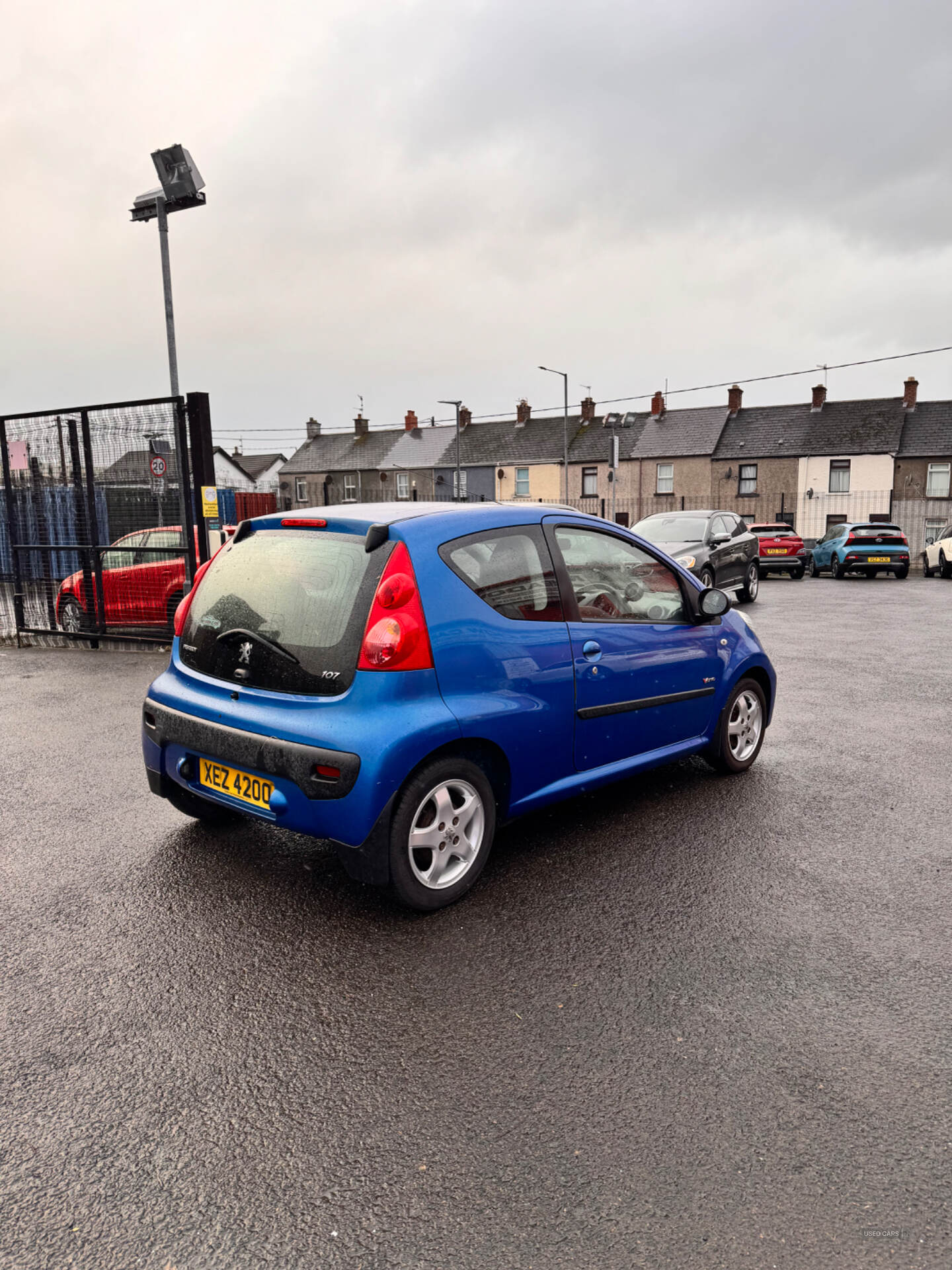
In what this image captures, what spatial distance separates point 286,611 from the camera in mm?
3561

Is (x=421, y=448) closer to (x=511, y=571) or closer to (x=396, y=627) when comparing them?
(x=511, y=571)

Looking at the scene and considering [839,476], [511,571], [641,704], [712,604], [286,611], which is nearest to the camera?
[286,611]

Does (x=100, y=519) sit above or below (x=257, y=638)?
above

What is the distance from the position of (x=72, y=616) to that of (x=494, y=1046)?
31.9 feet

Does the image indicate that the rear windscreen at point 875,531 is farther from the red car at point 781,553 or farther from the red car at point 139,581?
the red car at point 139,581

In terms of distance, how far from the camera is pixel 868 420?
4581cm

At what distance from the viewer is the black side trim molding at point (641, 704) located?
4055mm

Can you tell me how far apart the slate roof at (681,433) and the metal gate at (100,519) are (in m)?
42.4

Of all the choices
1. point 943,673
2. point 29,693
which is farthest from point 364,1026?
point 943,673

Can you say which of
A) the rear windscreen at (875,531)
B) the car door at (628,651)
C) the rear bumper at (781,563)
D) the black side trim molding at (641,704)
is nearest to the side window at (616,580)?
the car door at (628,651)

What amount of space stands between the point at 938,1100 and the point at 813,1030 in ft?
1.28

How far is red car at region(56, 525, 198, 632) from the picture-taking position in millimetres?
9945

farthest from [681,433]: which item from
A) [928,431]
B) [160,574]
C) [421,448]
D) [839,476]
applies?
[160,574]

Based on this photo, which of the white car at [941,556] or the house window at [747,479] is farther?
the house window at [747,479]
